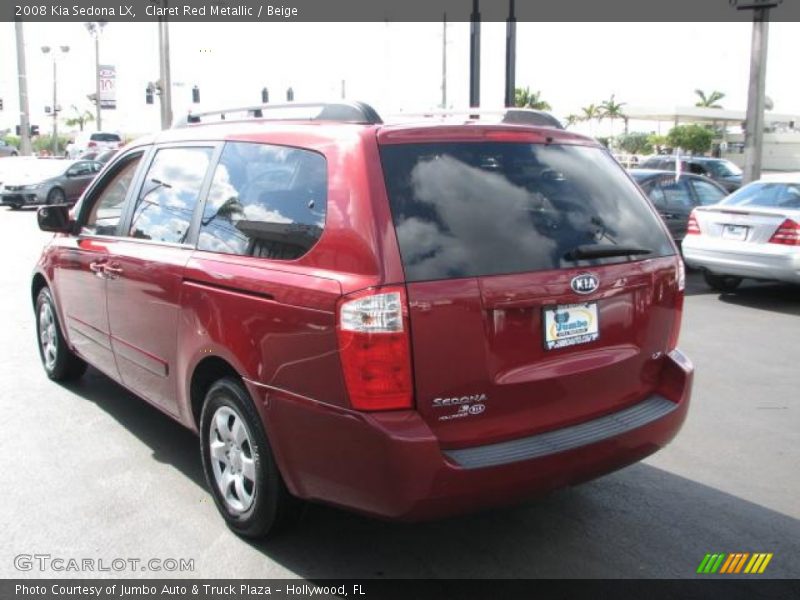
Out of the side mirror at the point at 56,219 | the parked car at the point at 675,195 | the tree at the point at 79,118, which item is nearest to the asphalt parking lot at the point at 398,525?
the side mirror at the point at 56,219

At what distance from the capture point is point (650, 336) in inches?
Result: 141

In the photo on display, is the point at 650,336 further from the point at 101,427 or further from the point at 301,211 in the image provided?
the point at 101,427

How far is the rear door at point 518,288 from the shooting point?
2939mm

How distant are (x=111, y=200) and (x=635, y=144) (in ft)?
232

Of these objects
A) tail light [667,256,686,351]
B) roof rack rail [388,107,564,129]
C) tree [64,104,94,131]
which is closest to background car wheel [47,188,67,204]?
roof rack rail [388,107,564,129]

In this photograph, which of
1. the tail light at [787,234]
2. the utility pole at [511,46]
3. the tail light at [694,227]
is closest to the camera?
the tail light at [787,234]

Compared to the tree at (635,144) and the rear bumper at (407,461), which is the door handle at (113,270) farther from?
the tree at (635,144)

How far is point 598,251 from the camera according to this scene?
3.36 m

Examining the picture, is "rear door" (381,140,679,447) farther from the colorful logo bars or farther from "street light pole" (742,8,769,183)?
"street light pole" (742,8,769,183)

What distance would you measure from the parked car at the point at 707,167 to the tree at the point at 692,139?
36908 millimetres

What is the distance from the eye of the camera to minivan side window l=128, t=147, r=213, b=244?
4027 millimetres

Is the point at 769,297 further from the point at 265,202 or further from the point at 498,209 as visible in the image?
the point at 265,202

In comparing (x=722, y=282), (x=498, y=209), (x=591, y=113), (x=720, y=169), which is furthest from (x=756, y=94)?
(x=591, y=113)

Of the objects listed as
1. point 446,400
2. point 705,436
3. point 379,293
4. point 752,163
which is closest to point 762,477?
point 705,436
